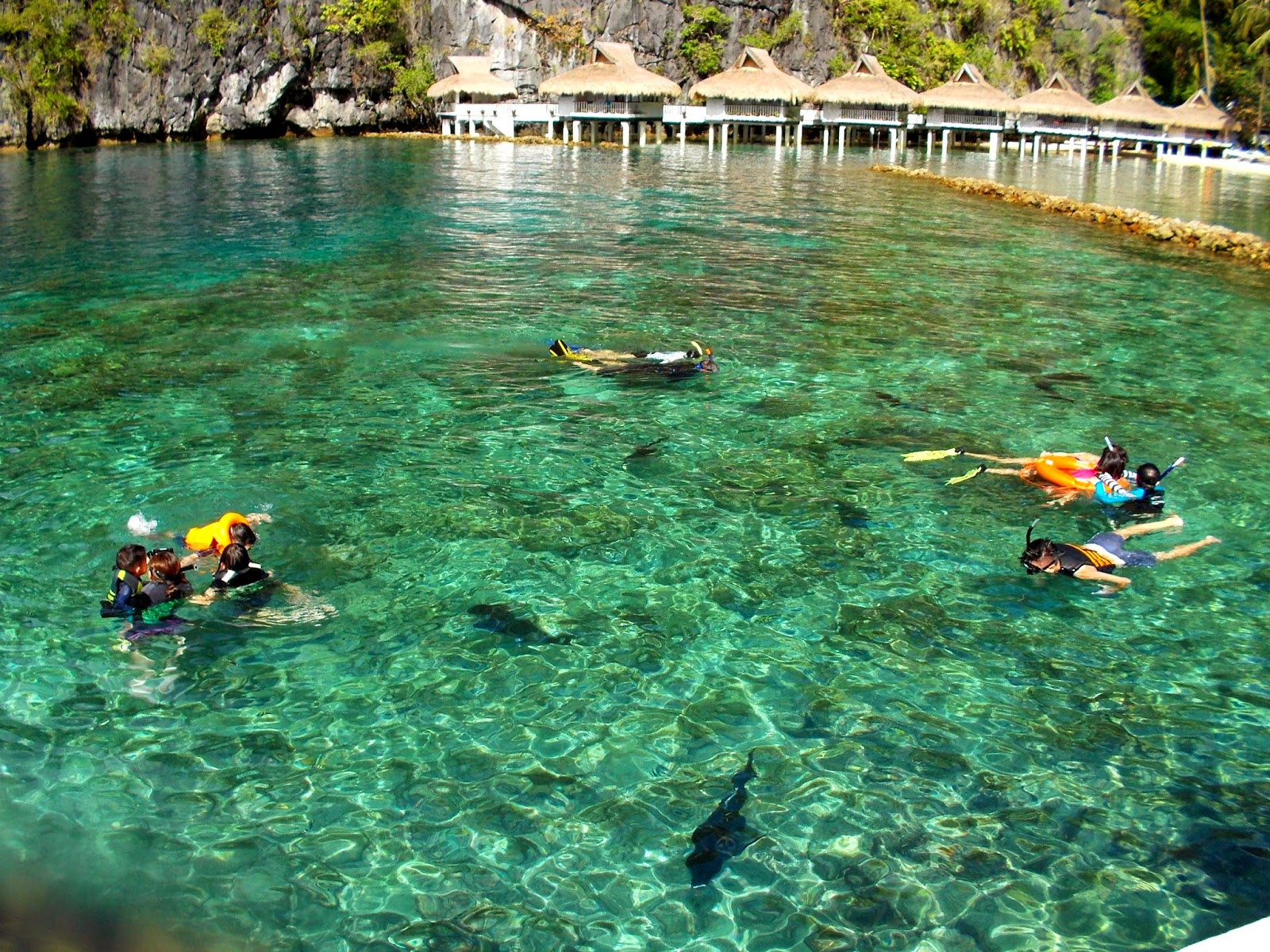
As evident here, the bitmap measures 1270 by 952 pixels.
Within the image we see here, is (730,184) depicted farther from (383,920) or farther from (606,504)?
(383,920)

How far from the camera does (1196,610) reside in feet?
22.3

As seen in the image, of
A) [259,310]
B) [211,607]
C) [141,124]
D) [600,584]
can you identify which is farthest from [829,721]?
[141,124]

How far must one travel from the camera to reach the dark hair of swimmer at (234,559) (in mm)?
6430

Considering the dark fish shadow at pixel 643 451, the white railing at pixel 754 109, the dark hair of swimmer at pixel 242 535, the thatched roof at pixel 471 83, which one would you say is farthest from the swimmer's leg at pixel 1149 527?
the thatched roof at pixel 471 83

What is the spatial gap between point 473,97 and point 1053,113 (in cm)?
2910

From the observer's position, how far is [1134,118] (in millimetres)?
48281

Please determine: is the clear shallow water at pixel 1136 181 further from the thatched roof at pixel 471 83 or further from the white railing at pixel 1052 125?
the thatched roof at pixel 471 83

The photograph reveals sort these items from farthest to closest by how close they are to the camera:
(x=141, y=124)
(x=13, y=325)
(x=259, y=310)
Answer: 1. (x=141, y=124)
2. (x=259, y=310)
3. (x=13, y=325)

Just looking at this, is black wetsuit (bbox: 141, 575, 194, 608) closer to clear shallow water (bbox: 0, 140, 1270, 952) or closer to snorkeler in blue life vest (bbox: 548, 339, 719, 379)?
clear shallow water (bbox: 0, 140, 1270, 952)

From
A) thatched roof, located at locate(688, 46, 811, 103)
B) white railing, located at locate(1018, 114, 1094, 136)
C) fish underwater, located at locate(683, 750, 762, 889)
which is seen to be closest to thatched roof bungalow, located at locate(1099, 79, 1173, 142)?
white railing, located at locate(1018, 114, 1094, 136)

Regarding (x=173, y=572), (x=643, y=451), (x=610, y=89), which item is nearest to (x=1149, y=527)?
(x=643, y=451)

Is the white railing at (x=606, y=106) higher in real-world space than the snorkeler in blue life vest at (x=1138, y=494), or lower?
higher

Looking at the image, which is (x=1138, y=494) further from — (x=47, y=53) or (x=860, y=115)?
(x=47, y=53)

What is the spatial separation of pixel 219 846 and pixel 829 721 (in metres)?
3.19
